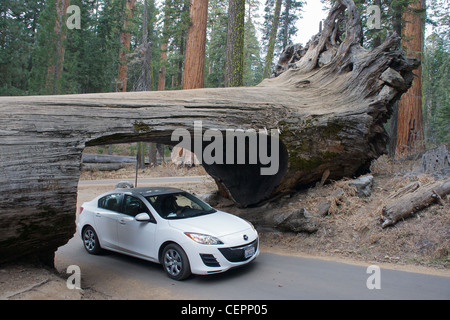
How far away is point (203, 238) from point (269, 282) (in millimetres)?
1291

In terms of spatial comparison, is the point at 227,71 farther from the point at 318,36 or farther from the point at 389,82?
the point at 389,82

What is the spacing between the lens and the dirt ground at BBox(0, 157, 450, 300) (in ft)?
17.6

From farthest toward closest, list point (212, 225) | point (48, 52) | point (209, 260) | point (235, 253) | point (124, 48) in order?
point (124, 48) < point (48, 52) < point (212, 225) < point (235, 253) < point (209, 260)

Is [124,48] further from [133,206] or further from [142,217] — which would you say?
[142,217]

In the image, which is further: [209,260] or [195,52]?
[195,52]

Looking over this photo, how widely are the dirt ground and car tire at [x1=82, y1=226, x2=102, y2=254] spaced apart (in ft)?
5.82

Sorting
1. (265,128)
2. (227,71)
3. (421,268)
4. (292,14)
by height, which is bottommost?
(421,268)

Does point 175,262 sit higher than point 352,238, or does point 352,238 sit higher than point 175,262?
point 352,238

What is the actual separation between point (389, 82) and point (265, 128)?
12.9 feet

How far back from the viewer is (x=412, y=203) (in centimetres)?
754

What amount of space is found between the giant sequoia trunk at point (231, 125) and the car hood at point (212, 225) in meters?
1.70

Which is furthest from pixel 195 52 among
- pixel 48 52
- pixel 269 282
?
pixel 48 52
